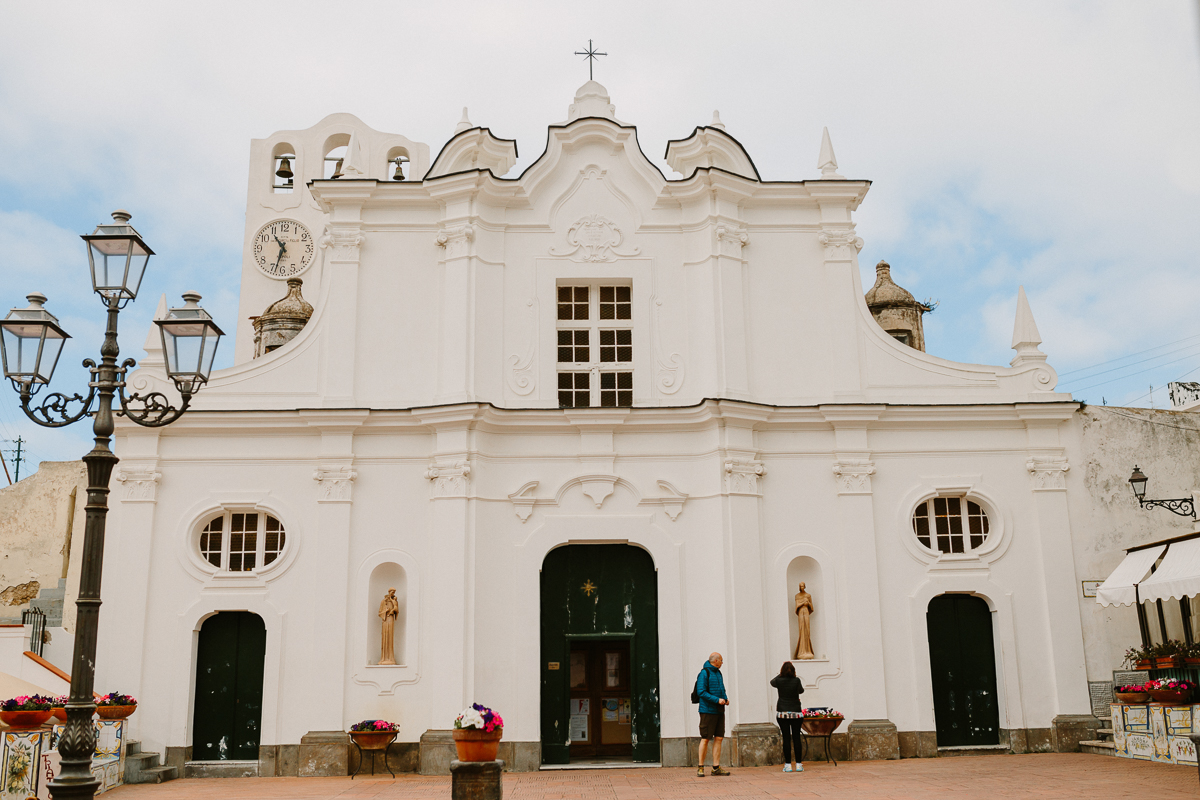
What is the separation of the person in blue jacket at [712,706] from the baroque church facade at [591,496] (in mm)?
1445

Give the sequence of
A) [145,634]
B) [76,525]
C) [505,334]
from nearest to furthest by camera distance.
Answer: [145,634] < [505,334] < [76,525]

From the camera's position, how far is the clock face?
28.3m

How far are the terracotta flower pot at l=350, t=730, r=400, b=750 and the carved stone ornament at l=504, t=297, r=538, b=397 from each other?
576 cm

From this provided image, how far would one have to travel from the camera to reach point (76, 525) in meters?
22.6

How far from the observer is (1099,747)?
1550cm

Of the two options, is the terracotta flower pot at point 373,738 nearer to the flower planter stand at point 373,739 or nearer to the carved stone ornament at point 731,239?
the flower planter stand at point 373,739

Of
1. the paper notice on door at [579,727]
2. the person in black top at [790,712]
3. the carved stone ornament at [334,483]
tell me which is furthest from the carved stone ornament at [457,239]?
the person in black top at [790,712]

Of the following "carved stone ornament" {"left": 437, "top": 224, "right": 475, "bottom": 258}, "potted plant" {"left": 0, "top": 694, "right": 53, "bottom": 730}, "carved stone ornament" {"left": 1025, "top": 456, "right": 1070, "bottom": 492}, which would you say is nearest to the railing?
"potted plant" {"left": 0, "top": 694, "right": 53, "bottom": 730}

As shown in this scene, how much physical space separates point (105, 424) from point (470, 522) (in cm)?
826

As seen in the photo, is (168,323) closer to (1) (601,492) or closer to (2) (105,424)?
(2) (105,424)

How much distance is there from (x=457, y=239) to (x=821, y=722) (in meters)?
9.77

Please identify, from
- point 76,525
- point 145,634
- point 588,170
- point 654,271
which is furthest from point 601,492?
point 76,525

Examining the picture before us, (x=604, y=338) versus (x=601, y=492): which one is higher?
(x=604, y=338)

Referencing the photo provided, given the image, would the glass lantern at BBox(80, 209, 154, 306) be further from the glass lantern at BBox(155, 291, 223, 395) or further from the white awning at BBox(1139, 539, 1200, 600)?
the white awning at BBox(1139, 539, 1200, 600)
